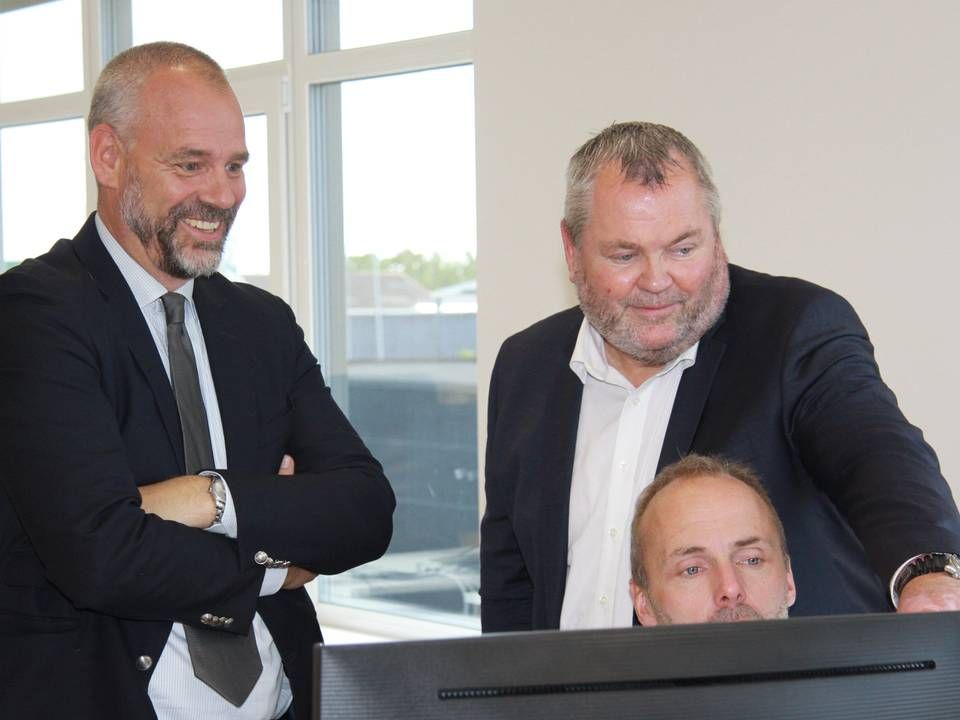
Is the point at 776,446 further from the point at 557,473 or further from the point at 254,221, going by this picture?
the point at 254,221

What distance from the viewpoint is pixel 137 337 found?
208cm

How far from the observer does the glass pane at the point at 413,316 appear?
5.23m

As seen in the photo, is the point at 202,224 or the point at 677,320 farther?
the point at 202,224

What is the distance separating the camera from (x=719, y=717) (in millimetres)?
827

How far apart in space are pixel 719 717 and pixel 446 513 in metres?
4.53

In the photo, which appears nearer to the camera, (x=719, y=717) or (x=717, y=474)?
(x=719, y=717)

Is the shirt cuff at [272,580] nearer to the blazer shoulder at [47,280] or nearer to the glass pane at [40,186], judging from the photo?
the blazer shoulder at [47,280]

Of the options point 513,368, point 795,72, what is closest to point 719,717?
point 513,368

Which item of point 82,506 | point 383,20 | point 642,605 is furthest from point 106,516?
A: point 383,20

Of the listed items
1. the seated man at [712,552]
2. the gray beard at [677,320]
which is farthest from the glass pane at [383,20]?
the seated man at [712,552]

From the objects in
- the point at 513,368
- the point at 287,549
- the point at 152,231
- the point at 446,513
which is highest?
the point at 152,231

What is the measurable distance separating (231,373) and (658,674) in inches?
60.8

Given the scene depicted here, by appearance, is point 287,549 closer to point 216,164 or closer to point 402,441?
point 216,164

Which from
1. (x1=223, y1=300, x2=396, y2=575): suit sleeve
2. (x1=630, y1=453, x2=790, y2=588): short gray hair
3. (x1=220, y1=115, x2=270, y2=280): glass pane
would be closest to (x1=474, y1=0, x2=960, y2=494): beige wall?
(x1=220, y1=115, x2=270, y2=280): glass pane
